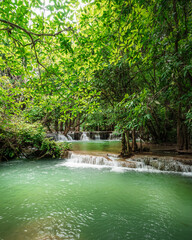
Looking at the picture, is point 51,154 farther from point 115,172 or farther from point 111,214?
point 111,214

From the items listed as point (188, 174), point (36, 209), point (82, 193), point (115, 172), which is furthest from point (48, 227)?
point (188, 174)

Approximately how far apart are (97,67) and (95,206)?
12.8 feet

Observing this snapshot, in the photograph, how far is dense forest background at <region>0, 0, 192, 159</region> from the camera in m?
2.73

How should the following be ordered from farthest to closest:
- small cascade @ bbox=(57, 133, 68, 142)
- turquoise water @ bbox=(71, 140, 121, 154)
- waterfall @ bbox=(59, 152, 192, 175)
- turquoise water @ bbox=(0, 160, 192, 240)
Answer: small cascade @ bbox=(57, 133, 68, 142) → turquoise water @ bbox=(71, 140, 121, 154) → waterfall @ bbox=(59, 152, 192, 175) → turquoise water @ bbox=(0, 160, 192, 240)

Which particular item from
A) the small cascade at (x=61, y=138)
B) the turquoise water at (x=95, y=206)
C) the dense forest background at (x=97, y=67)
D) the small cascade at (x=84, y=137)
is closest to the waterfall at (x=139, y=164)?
the turquoise water at (x=95, y=206)

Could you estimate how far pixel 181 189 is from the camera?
5.31 metres

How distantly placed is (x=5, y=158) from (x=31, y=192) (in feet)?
16.7

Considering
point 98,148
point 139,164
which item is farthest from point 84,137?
point 139,164

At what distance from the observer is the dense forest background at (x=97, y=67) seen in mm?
2734

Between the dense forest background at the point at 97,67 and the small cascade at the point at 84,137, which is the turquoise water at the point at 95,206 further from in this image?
the small cascade at the point at 84,137

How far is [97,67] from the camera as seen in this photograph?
158 inches

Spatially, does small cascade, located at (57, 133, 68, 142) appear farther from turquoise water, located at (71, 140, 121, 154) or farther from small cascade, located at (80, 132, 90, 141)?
turquoise water, located at (71, 140, 121, 154)

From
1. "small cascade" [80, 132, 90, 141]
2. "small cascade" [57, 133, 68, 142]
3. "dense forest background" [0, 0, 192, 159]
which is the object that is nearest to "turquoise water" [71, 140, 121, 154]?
"dense forest background" [0, 0, 192, 159]

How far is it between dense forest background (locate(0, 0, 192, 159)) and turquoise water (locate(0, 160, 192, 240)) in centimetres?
224
